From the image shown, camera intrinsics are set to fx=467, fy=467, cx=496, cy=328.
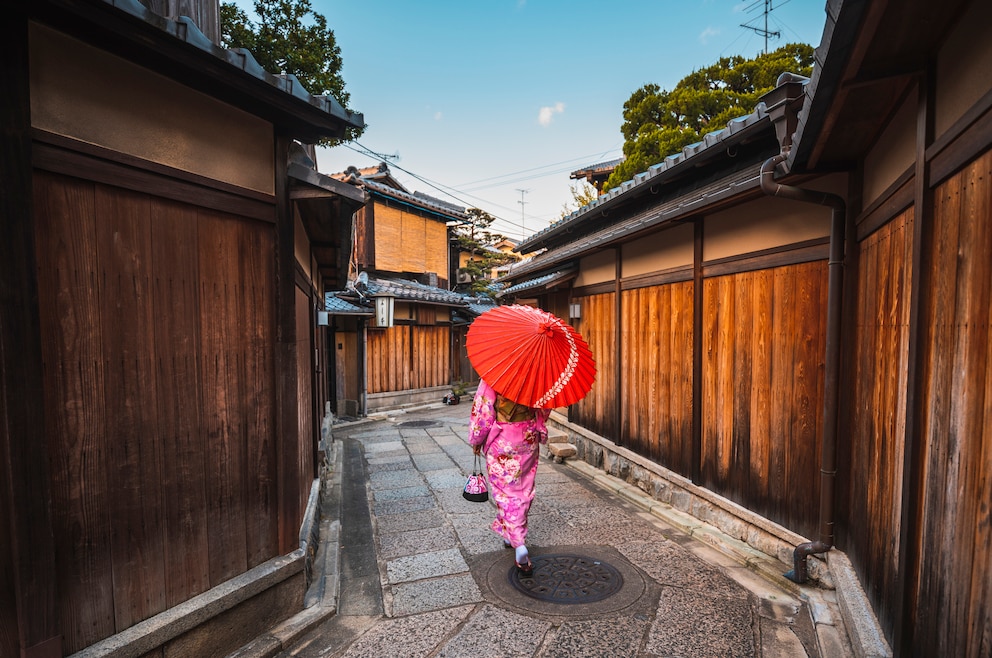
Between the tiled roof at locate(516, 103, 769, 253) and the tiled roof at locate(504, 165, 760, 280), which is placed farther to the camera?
the tiled roof at locate(516, 103, 769, 253)

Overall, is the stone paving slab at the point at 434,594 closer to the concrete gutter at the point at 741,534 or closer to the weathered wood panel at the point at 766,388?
the concrete gutter at the point at 741,534

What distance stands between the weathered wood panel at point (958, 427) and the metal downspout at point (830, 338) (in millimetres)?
1447

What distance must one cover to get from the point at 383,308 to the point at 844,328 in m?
12.5

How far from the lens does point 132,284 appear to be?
2.95 meters

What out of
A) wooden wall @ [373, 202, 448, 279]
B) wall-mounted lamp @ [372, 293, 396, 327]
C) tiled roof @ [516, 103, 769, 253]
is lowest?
wall-mounted lamp @ [372, 293, 396, 327]

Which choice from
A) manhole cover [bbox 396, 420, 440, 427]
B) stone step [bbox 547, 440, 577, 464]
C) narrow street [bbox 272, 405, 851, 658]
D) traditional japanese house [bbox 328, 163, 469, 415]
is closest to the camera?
narrow street [bbox 272, 405, 851, 658]

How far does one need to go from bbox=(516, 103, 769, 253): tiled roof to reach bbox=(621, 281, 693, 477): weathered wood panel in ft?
5.18

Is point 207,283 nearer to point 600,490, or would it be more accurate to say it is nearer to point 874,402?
point 874,402

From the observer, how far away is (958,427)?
2197 mm

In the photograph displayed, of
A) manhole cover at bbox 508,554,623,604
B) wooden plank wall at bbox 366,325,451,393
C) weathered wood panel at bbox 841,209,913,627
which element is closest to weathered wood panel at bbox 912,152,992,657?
weathered wood panel at bbox 841,209,913,627

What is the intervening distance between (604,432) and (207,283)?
22.7 ft

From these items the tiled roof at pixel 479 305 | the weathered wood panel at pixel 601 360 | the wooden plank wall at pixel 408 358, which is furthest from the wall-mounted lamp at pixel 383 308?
the weathered wood panel at pixel 601 360

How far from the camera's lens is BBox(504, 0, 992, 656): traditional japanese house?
2.17m

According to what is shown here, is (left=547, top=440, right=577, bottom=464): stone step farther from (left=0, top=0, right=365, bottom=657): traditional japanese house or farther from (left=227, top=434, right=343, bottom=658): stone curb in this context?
(left=0, top=0, right=365, bottom=657): traditional japanese house
